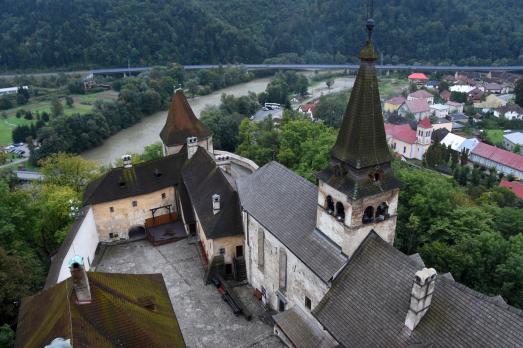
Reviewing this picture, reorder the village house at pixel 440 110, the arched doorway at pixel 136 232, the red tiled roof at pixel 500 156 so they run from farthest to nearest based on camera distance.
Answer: the village house at pixel 440 110, the red tiled roof at pixel 500 156, the arched doorway at pixel 136 232

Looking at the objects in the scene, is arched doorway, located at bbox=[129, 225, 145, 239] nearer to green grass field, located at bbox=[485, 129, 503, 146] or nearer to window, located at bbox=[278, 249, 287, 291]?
window, located at bbox=[278, 249, 287, 291]

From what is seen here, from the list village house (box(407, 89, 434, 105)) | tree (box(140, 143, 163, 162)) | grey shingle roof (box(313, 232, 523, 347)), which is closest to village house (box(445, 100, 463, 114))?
village house (box(407, 89, 434, 105))

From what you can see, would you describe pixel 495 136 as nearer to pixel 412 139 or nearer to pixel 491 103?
pixel 412 139

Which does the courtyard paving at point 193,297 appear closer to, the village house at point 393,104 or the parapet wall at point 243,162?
the parapet wall at point 243,162

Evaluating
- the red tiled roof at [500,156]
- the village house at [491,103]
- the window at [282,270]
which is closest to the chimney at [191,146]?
the window at [282,270]

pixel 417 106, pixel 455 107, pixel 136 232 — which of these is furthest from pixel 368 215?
pixel 455 107

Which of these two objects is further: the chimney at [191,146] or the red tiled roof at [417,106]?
the red tiled roof at [417,106]
